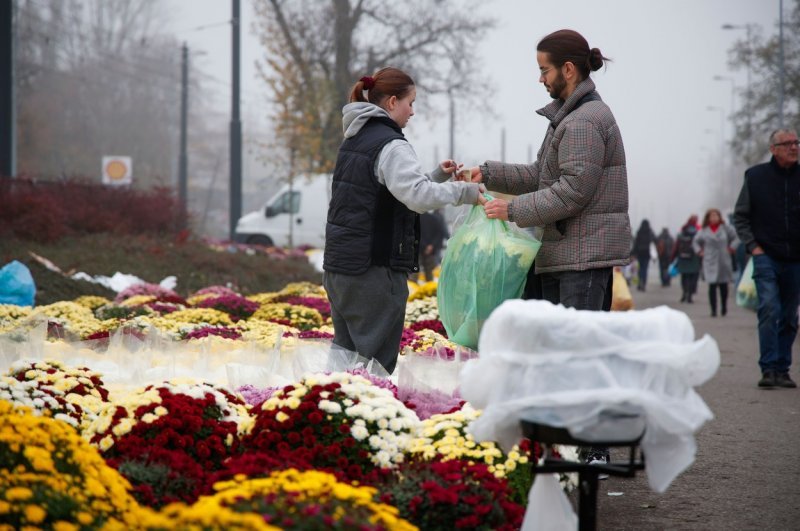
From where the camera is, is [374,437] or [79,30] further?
[79,30]

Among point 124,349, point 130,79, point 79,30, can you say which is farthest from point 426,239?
point 130,79

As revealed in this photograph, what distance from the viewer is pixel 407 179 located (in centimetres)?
563

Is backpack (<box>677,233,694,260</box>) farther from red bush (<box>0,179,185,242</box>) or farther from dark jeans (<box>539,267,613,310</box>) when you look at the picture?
dark jeans (<box>539,267,613,310</box>)

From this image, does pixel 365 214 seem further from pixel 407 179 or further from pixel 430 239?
pixel 430 239

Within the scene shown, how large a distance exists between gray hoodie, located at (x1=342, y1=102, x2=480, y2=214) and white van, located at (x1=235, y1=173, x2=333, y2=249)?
1122 inches

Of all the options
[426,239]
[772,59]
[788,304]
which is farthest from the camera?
[772,59]

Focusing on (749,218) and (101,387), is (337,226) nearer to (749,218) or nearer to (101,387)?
(101,387)

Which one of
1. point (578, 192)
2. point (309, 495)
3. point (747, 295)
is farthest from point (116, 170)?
point (309, 495)

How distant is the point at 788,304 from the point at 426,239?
11.9m

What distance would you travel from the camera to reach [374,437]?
466cm

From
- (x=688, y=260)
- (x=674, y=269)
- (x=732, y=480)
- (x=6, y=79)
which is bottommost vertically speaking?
(x=732, y=480)

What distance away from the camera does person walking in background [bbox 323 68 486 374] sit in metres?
5.80

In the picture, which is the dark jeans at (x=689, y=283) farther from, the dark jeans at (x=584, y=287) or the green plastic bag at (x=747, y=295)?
the dark jeans at (x=584, y=287)

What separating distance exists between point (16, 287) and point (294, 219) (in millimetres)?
22814
